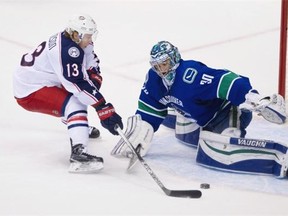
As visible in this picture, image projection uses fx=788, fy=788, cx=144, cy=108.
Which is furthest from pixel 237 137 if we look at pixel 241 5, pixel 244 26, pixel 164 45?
pixel 241 5

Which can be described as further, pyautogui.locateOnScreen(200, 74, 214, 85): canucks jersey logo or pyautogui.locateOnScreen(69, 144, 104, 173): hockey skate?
pyautogui.locateOnScreen(200, 74, 214, 85): canucks jersey logo

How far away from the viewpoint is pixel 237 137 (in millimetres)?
3176

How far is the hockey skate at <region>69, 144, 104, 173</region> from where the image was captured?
309cm

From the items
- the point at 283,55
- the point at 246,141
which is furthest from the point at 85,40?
the point at 283,55

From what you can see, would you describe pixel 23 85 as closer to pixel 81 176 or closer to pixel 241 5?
pixel 81 176

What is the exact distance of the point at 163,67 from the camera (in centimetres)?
321

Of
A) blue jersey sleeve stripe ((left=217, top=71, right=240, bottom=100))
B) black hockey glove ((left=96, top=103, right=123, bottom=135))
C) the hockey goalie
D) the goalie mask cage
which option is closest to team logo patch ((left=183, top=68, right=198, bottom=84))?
the hockey goalie

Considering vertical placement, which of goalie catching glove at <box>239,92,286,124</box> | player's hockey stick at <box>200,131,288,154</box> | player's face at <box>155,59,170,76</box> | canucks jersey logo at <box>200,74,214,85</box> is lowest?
player's hockey stick at <box>200,131,288,154</box>

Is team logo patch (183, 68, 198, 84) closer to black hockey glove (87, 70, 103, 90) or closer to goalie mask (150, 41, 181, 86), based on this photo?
goalie mask (150, 41, 181, 86)

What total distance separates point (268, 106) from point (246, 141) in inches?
7.2

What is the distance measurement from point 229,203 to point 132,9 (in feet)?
12.8

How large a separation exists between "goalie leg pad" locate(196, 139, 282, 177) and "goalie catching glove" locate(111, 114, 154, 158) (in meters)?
0.26

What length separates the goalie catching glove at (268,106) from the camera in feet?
10.1

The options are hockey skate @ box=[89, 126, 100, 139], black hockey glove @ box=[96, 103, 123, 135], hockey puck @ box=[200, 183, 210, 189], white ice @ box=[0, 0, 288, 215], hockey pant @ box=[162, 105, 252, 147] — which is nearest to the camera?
white ice @ box=[0, 0, 288, 215]
